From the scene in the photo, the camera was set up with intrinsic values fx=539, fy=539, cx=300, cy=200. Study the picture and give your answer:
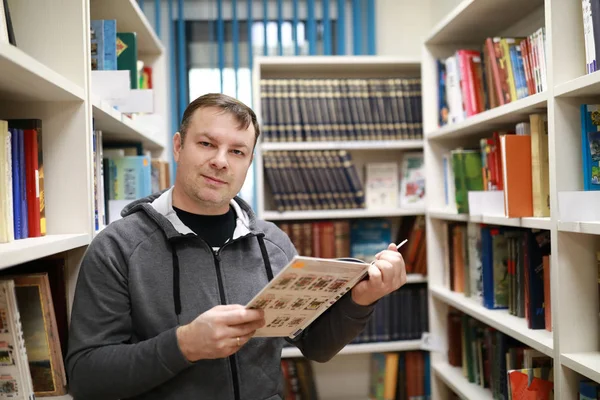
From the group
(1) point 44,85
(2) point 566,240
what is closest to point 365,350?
(2) point 566,240

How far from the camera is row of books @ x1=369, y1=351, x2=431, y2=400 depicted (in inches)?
110

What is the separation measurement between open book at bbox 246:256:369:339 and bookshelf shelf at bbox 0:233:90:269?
1.42 feet

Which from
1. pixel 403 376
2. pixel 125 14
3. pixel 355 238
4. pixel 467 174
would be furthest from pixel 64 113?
pixel 403 376

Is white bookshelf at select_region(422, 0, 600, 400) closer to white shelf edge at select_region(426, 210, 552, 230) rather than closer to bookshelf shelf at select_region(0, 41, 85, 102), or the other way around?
white shelf edge at select_region(426, 210, 552, 230)

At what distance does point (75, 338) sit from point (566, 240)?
1301 millimetres

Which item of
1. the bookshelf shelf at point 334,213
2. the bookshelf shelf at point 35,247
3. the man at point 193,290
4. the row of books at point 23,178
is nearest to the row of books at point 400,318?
the bookshelf shelf at point 334,213

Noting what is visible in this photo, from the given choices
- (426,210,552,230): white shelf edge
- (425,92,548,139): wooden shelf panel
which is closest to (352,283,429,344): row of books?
(426,210,552,230): white shelf edge

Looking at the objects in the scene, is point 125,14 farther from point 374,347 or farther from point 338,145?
point 374,347

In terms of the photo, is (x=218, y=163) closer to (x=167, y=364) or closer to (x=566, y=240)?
(x=167, y=364)

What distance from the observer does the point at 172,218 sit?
1.42 m

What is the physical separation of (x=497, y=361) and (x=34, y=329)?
5.31 feet

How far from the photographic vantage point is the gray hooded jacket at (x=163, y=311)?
1198mm

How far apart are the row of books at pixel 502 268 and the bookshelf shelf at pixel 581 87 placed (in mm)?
505

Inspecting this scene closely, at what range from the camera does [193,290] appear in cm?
135
